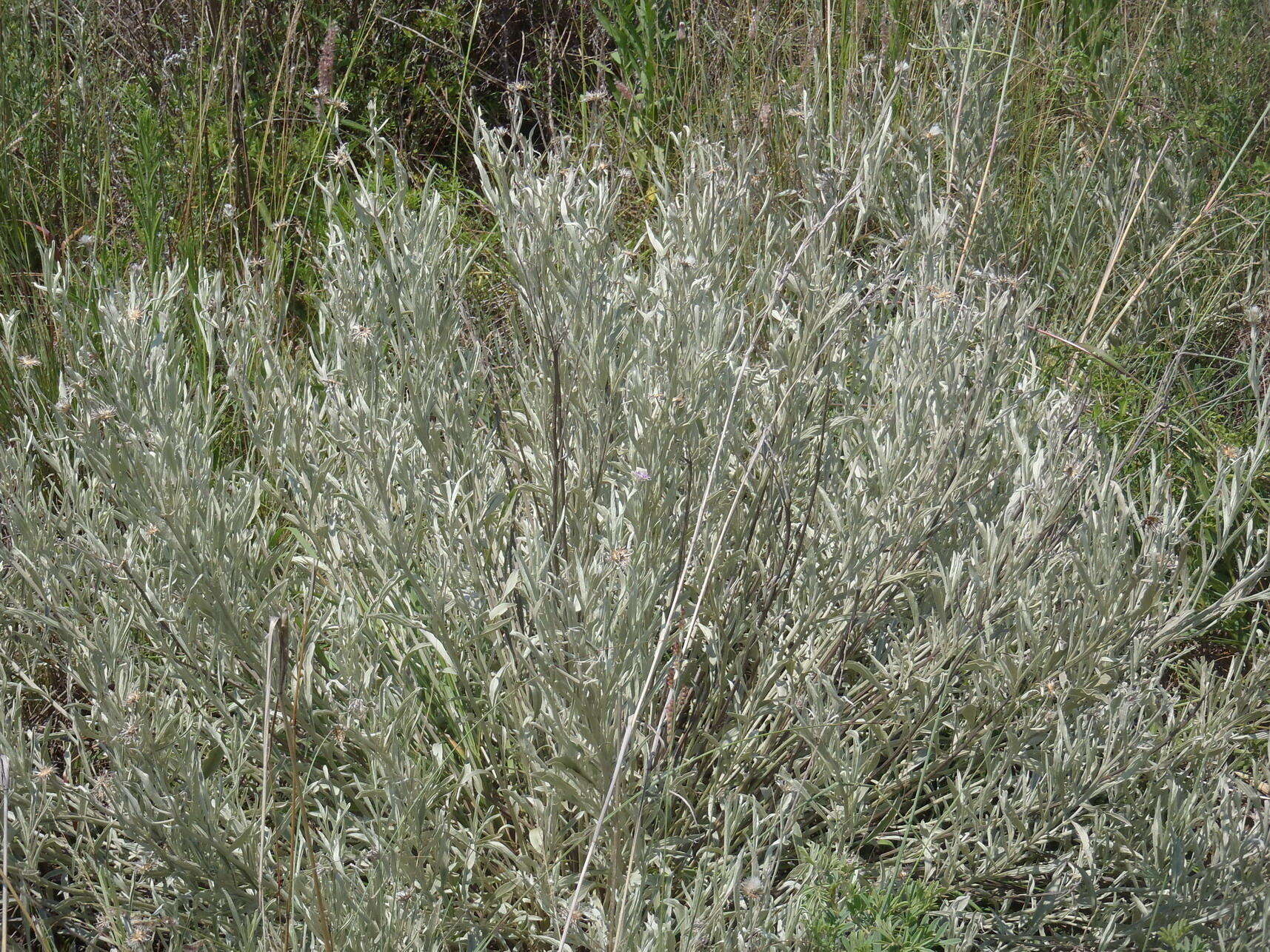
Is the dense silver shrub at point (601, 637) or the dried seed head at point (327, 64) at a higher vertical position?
the dried seed head at point (327, 64)

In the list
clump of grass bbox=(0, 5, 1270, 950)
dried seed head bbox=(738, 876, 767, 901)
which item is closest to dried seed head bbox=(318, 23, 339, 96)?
clump of grass bbox=(0, 5, 1270, 950)

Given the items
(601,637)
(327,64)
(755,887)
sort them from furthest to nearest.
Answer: (327,64) → (601,637) → (755,887)

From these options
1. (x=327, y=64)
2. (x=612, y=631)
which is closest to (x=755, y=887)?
(x=612, y=631)

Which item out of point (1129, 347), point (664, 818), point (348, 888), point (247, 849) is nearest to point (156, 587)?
point (247, 849)

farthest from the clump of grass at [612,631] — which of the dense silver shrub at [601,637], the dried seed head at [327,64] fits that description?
the dried seed head at [327,64]

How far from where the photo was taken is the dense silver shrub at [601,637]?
4.93 feet

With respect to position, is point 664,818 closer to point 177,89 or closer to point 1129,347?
point 1129,347

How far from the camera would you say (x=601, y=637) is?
1416 mm

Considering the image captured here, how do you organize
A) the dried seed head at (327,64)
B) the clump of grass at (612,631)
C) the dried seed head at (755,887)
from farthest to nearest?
the dried seed head at (327,64) → the clump of grass at (612,631) → the dried seed head at (755,887)

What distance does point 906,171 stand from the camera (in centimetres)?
309

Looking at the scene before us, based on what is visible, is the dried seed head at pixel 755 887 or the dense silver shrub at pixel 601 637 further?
the dense silver shrub at pixel 601 637

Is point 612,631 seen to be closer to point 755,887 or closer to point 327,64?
point 755,887

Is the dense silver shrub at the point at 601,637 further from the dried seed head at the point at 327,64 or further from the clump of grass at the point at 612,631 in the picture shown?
the dried seed head at the point at 327,64

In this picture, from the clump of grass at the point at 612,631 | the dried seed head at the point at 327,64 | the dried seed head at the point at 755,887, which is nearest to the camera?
the dried seed head at the point at 755,887
